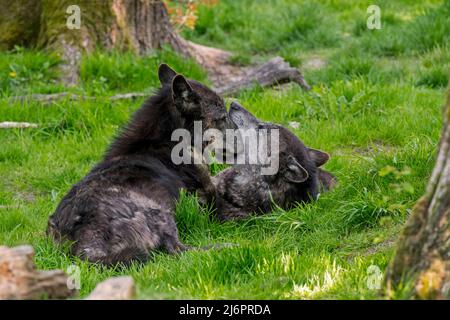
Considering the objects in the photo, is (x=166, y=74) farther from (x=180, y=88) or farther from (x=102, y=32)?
(x=102, y=32)

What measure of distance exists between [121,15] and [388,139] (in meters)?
4.38

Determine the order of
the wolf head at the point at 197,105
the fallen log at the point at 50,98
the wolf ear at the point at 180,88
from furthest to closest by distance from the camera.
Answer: the fallen log at the point at 50,98
the wolf head at the point at 197,105
the wolf ear at the point at 180,88

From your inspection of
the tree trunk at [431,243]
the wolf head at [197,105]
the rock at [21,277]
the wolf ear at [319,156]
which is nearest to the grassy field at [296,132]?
the tree trunk at [431,243]

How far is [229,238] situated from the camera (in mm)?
7230

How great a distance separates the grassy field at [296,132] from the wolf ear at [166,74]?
57.4 inches

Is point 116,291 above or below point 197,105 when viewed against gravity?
below

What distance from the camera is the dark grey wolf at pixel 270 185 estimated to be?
25.5 ft

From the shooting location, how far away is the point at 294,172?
7.76 meters

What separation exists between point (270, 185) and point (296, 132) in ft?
5.64

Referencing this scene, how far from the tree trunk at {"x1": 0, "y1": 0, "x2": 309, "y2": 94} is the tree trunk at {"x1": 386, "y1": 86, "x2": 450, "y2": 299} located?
6541 millimetres

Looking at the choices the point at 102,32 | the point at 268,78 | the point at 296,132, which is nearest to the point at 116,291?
the point at 296,132

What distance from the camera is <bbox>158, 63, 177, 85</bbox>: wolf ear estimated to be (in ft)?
26.8

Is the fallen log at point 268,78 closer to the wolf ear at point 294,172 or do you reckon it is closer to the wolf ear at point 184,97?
the wolf ear at point 184,97
